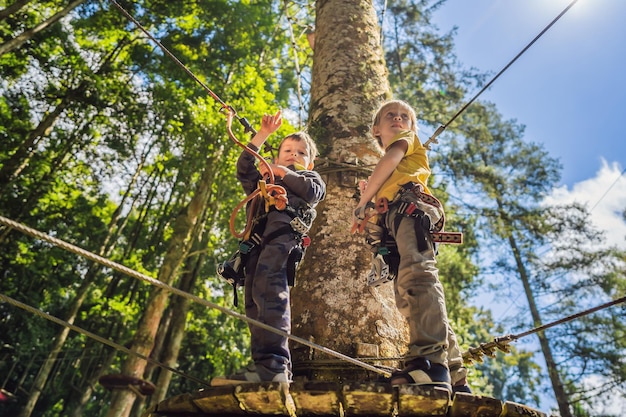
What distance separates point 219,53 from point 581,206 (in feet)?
38.8

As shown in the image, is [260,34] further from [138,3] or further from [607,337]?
[607,337]

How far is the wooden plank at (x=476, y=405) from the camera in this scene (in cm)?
138

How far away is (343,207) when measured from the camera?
114 inches

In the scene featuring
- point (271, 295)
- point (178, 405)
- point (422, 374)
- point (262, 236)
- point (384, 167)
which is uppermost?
point (384, 167)

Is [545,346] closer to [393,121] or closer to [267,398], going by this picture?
[393,121]

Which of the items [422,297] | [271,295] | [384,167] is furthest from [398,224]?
[271,295]

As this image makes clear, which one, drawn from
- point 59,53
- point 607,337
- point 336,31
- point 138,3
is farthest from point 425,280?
point 607,337

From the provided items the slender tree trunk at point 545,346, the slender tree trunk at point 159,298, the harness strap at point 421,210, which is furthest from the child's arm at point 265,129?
the slender tree trunk at point 545,346

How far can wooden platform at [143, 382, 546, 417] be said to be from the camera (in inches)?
54.4

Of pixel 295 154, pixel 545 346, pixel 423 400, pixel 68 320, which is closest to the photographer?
pixel 423 400

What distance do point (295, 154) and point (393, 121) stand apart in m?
0.65

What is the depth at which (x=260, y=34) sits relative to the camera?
41.5 feet

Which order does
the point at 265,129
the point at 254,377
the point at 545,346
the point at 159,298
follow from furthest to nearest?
the point at 545,346, the point at 159,298, the point at 265,129, the point at 254,377

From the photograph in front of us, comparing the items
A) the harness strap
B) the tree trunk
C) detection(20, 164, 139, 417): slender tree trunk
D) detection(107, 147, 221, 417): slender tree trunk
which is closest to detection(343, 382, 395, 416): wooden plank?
the tree trunk
